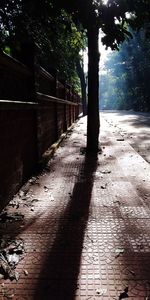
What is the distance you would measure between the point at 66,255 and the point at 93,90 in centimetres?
559

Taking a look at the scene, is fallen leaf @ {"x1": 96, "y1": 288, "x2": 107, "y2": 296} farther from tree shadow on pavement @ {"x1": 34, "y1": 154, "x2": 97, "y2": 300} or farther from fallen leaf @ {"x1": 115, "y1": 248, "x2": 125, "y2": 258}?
fallen leaf @ {"x1": 115, "y1": 248, "x2": 125, "y2": 258}

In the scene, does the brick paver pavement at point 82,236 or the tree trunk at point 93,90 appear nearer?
the brick paver pavement at point 82,236

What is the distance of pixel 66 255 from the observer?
294cm

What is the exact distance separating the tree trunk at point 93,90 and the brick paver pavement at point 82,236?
227 centimetres

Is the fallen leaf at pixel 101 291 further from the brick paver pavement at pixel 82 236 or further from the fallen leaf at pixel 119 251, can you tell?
the fallen leaf at pixel 119 251

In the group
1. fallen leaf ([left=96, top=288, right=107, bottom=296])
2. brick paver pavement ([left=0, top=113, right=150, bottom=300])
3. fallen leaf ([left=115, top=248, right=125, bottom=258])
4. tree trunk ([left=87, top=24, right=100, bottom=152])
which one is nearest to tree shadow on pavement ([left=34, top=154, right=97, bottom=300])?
brick paver pavement ([left=0, top=113, right=150, bottom=300])

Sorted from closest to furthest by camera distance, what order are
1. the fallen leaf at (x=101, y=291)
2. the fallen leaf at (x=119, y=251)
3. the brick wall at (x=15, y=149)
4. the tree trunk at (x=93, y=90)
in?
the fallen leaf at (x=101, y=291)
the fallen leaf at (x=119, y=251)
the brick wall at (x=15, y=149)
the tree trunk at (x=93, y=90)

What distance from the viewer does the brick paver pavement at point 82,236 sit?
8.03 feet

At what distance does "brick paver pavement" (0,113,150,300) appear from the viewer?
8.03 ft

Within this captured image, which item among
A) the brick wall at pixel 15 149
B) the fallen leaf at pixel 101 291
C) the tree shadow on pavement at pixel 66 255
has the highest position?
the brick wall at pixel 15 149

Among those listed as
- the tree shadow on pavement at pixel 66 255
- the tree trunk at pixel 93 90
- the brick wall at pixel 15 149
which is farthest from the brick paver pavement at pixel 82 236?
the tree trunk at pixel 93 90

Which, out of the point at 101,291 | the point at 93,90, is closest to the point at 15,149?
the point at 101,291

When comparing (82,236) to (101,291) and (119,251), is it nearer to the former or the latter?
(119,251)

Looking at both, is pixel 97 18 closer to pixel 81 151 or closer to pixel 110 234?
pixel 110 234
